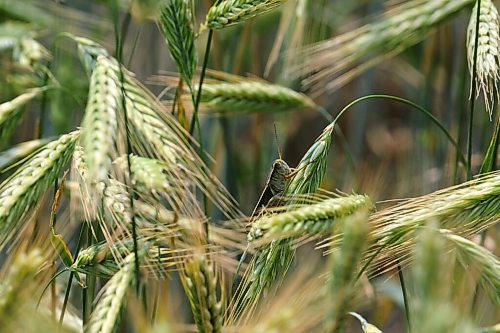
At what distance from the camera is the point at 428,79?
2180 mm

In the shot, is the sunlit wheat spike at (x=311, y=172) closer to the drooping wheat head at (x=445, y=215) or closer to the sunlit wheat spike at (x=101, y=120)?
the drooping wheat head at (x=445, y=215)

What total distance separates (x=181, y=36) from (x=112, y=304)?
0.43m

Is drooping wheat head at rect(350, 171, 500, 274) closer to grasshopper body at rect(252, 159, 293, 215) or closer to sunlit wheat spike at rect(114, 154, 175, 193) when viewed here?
grasshopper body at rect(252, 159, 293, 215)

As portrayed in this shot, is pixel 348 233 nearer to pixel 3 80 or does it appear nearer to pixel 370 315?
pixel 3 80

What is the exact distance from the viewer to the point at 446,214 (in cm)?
117

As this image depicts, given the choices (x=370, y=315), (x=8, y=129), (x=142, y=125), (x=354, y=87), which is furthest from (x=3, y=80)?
(x=354, y=87)

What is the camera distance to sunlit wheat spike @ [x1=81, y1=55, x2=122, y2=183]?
3.12 feet

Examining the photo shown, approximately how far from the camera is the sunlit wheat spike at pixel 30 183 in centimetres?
116

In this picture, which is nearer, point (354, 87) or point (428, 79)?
point (428, 79)

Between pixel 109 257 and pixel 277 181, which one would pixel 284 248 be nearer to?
pixel 277 181

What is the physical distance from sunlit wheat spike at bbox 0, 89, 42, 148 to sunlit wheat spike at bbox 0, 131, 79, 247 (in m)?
0.18

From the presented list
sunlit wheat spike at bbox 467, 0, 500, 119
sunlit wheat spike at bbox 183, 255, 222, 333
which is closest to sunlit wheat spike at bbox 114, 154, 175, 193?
sunlit wheat spike at bbox 183, 255, 222, 333

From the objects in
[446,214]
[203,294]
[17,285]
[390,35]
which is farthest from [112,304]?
[390,35]

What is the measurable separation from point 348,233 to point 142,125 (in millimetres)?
550
